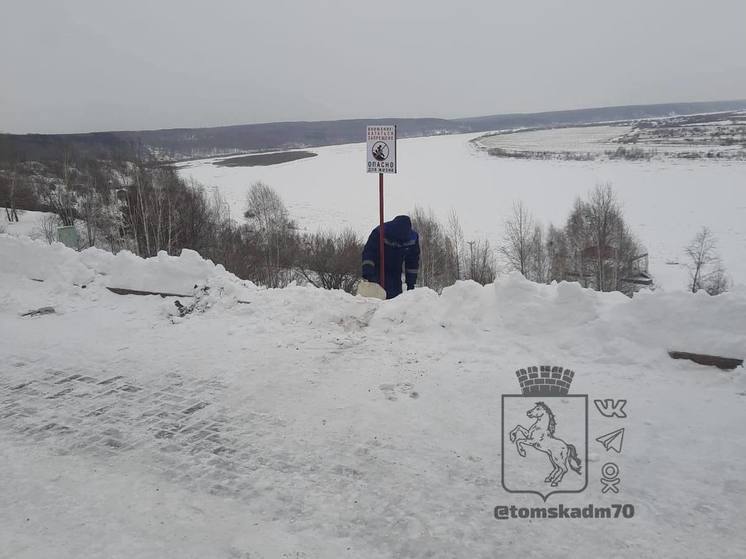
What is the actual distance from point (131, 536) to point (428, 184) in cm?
7897

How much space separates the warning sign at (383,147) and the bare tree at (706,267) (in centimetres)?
2997

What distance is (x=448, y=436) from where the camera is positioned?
382 centimetres

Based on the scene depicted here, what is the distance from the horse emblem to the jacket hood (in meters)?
3.59

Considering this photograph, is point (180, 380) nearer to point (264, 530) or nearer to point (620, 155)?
point (264, 530)

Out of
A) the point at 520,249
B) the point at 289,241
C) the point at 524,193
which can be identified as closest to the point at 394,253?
the point at 289,241

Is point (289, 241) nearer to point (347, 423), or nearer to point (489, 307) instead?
point (489, 307)

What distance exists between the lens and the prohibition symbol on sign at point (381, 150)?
24.9ft

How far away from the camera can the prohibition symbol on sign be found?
299 inches

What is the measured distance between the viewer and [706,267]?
3675 centimetres

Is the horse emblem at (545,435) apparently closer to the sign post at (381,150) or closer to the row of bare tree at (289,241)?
the sign post at (381,150)

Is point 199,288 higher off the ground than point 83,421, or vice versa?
point 199,288

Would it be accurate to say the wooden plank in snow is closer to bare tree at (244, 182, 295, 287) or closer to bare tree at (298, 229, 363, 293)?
bare tree at (244, 182, 295, 287)

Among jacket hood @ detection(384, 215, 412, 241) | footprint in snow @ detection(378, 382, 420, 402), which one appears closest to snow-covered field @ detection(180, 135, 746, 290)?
jacket hood @ detection(384, 215, 412, 241)

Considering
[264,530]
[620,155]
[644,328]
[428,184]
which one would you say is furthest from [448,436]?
[620,155]
